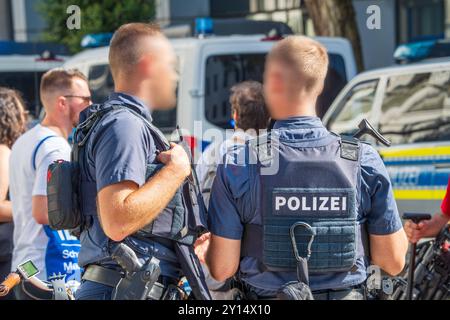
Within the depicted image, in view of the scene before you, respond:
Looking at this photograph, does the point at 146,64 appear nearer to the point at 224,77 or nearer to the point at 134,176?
the point at 134,176

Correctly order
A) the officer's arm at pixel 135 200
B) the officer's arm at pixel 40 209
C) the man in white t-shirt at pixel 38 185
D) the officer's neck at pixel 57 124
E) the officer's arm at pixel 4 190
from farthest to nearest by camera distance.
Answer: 1. the officer's arm at pixel 4 190
2. the officer's neck at pixel 57 124
3. the man in white t-shirt at pixel 38 185
4. the officer's arm at pixel 40 209
5. the officer's arm at pixel 135 200

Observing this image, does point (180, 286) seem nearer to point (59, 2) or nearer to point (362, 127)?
point (362, 127)

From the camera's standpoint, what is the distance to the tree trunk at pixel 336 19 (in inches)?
355

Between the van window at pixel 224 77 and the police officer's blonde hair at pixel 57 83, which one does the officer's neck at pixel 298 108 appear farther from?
the van window at pixel 224 77

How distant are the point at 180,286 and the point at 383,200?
0.69 meters

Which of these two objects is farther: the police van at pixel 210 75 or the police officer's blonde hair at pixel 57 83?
the police van at pixel 210 75

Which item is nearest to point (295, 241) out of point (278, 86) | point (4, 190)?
point (278, 86)

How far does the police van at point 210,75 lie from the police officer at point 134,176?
3.44 metres

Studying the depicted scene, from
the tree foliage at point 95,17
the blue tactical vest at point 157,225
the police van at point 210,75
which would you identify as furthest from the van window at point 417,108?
the tree foliage at point 95,17

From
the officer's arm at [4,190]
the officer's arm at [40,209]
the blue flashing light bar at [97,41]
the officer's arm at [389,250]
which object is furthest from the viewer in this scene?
the blue flashing light bar at [97,41]

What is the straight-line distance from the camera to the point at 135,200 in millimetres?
2578

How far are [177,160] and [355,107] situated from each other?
458cm

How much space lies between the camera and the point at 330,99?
7.66 meters
